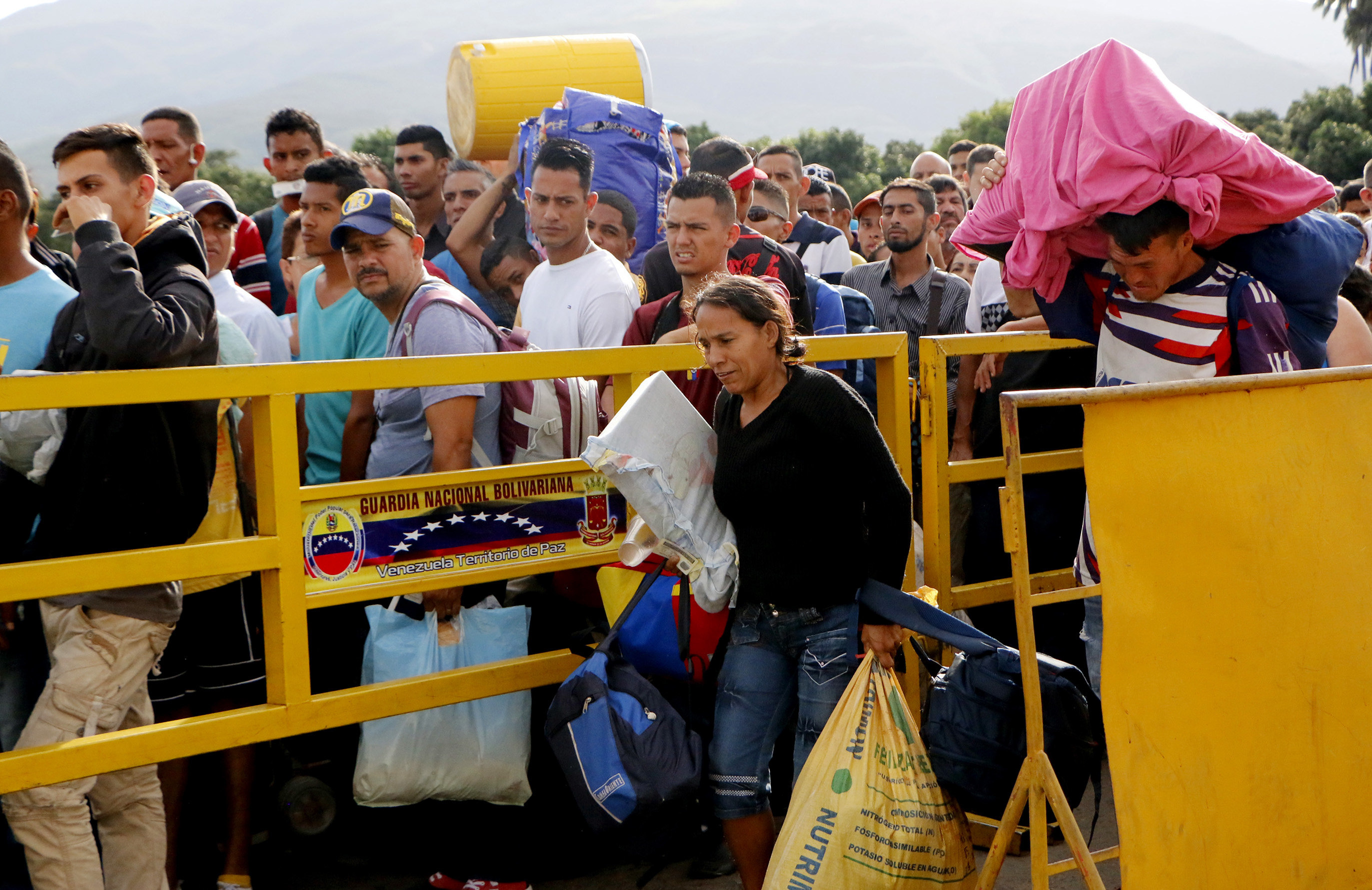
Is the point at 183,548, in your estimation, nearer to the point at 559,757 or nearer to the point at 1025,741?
the point at 559,757

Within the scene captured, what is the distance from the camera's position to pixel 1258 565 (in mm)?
2609

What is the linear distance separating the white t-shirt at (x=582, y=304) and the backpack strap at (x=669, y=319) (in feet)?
1.29

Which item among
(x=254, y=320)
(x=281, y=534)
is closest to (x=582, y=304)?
(x=254, y=320)

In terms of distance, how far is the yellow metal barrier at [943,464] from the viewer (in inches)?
150

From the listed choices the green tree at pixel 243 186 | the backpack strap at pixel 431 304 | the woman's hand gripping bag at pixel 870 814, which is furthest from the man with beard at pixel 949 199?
the green tree at pixel 243 186

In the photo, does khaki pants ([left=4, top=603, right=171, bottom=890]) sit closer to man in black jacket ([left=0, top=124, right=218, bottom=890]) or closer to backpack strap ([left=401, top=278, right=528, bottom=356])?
man in black jacket ([left=0, top=124, right=218, bottom=890])

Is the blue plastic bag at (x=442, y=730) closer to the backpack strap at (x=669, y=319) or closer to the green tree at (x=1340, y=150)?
the backpack strap at (x=669, y=319)

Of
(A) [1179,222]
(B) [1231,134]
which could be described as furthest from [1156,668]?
(B) [1231,134]

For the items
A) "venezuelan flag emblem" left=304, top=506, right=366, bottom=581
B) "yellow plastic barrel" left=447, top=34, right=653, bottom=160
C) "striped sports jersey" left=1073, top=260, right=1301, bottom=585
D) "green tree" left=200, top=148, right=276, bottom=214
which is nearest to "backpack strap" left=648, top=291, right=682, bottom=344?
"venezuelan flag emblem" left=304, top=506, right=366, bottom=581

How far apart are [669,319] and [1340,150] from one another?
35.9m

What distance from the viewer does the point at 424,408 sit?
3.69m

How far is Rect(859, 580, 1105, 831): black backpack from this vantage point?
2.76 metres

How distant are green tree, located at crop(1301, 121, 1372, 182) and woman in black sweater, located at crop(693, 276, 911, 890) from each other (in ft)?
115

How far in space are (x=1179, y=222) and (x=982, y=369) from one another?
1.94 metres
